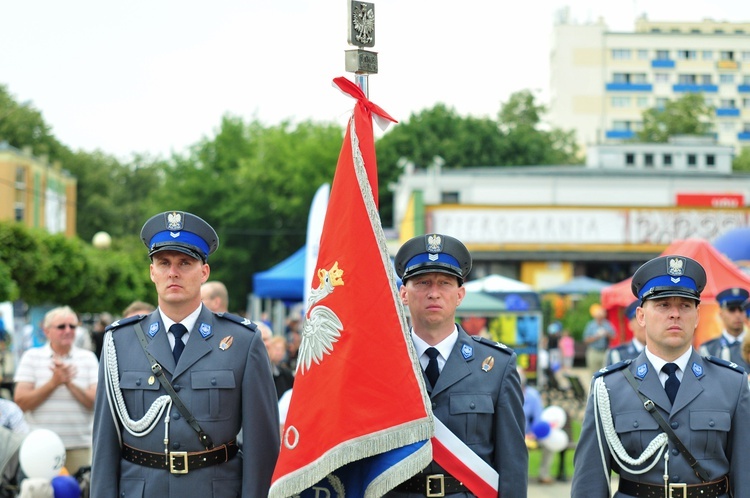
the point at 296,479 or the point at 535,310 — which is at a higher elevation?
the point at 535,310

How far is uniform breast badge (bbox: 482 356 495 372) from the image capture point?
5.25 m

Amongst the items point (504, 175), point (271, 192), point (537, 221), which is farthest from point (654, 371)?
point (271, 192)

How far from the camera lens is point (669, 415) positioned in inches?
194

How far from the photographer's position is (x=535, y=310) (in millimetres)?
22078

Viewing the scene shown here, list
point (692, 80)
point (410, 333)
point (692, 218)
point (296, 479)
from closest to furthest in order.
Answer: point (296, 479) → point (410, 333) → point (692, 218) → point (692, 80)

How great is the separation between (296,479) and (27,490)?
11.3 feet

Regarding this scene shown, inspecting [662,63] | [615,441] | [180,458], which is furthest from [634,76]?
[180,458]

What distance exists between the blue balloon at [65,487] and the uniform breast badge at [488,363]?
12.9 feet

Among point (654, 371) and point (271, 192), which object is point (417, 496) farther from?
point (271, 192)

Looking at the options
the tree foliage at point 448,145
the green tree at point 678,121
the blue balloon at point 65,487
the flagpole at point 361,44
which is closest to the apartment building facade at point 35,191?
the tree foliage at point 448,145

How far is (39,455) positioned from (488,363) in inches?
149

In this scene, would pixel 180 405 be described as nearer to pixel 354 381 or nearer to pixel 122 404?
pixel 122 404

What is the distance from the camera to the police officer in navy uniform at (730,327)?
8562 millimetres

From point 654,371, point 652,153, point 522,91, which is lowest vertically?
point 654,371
